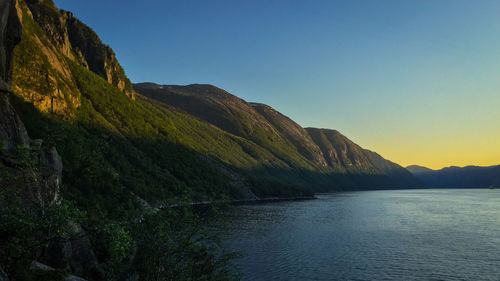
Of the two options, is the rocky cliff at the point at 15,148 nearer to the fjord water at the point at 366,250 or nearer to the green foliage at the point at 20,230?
the green foliage at the point at 20,230

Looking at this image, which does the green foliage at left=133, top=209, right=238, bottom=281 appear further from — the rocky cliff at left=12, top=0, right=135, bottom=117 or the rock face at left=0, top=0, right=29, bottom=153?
the rocky cliff at left=12, top=0, right=135, bottom=117

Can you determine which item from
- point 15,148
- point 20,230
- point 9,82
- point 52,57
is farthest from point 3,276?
point 52,57

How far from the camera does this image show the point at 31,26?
343 feet

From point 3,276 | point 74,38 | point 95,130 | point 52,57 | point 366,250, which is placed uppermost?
point 74,38

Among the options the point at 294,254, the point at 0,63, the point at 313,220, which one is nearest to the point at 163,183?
the point at 313,220

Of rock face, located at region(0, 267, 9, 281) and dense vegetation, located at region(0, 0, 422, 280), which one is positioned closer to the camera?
rock face, located at region(0, 267, 9, 281)

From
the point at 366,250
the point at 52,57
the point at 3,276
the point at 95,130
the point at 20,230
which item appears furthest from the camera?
the point at 52,57

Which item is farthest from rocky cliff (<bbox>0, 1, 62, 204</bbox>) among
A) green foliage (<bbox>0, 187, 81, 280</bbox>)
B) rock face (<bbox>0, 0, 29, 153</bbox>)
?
green foliage (<bbox>0, 187, 81, 280</bbox>)

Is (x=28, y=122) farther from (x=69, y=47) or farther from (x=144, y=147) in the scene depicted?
(x=69, y=47)

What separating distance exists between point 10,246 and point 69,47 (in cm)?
19392

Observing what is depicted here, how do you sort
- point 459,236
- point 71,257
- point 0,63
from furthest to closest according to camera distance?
point 459,236, point 0,63, point 71,257

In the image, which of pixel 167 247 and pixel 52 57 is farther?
pixel 52 57

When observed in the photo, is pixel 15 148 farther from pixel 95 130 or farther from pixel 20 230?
pixel 95 130

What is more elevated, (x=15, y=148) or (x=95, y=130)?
(x=95, y=130)
